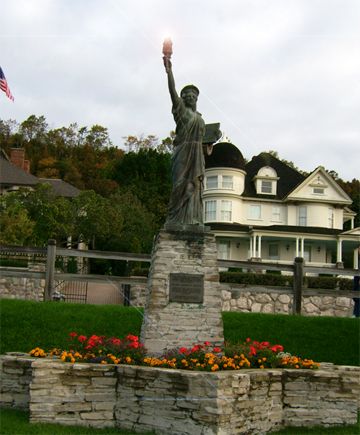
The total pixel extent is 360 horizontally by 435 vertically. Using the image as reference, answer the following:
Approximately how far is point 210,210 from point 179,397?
31163 mm

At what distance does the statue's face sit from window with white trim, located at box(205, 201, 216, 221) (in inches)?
1096

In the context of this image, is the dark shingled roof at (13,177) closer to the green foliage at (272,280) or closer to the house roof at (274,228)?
the house roof at (274,228)

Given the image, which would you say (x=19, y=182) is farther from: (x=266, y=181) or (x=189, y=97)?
(x=189, y=97)

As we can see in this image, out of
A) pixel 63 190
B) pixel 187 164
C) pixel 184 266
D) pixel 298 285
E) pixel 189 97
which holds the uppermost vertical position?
pixel 63 190

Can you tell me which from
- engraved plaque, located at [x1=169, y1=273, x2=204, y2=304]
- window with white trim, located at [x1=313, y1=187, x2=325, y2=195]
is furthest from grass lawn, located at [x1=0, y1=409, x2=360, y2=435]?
window with white trim, located at [x1=313, y1=187, x2=325, y2=195]

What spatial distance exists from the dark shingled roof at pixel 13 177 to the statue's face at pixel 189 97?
106ft

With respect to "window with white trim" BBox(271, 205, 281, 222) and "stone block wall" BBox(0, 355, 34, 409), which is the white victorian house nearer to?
"window with white trim" BBox(271, 205, 281, 222)

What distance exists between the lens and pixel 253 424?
8.25 metres

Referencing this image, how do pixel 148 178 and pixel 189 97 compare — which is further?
pixel 148 178

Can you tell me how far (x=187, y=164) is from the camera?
1054 centimetres

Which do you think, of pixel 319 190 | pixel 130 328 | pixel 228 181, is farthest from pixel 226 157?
pixel 130 328

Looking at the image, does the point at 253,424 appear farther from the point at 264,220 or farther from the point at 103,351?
the point at 264,220

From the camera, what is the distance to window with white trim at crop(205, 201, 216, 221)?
127ft

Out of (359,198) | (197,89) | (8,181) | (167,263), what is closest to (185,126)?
(197,89)
